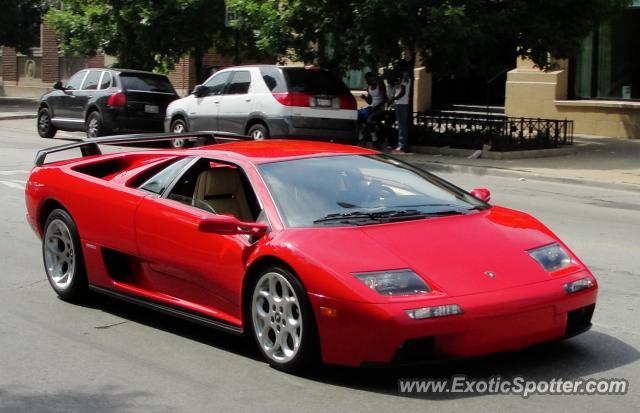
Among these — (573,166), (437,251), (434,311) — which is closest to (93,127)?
(573,166)

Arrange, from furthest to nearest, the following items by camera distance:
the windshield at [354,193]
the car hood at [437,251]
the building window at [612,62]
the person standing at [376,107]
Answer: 1. the building window at [612,62]
2. the person standing at [376,107]
3. the windshield at [354,193]
4. the car hood at [437,251]

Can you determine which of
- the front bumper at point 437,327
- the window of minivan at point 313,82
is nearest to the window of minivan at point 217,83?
the window of minivan at point 313,82

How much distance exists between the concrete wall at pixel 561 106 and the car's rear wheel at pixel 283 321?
2048cm

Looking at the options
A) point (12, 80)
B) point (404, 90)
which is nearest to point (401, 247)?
point (404, 90)

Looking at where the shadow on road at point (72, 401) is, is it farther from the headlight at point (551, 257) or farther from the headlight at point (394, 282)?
the headlight at point (551, 257)

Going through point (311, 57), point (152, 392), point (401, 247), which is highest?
point (311, 57)

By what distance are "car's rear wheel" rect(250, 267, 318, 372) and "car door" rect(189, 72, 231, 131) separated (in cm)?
1549

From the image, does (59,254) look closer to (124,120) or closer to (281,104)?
(281,104)

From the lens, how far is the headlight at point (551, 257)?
20.1ft

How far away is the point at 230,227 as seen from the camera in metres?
6.29

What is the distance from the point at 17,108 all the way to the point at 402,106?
19349 mm

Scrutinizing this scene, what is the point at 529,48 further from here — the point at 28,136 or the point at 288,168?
the point at 288,168

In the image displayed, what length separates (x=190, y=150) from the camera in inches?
297

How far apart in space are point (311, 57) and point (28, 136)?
8.03 meters
